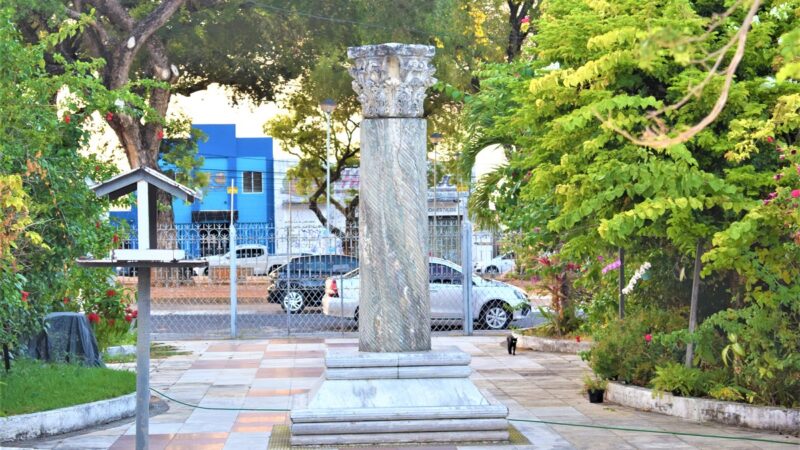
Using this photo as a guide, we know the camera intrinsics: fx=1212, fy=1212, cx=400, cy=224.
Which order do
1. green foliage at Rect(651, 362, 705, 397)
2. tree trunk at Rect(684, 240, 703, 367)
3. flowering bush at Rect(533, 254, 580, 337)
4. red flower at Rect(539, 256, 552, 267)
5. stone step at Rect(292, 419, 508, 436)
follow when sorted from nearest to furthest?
stone step at Rect(292, 419, 508, 436), green foliage at Rect(651, 362, 705, 397), tree trunk at Rect(684, 240, 703, 367), red flower at Rect(539, 256, 552, 267), flowering bush at Rect(533, 254, 580, 337)

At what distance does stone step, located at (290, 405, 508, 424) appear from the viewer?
10.5 metres

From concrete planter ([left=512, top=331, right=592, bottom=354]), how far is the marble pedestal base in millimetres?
8522

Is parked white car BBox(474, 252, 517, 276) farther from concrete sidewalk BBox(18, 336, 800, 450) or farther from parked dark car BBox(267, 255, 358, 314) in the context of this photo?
concrete sidewalk BBox(18, 336, 800, 450)

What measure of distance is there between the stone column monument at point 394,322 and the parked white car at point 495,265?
41.3 feet

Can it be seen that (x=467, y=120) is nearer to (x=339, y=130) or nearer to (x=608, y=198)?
(x=608, y=198)

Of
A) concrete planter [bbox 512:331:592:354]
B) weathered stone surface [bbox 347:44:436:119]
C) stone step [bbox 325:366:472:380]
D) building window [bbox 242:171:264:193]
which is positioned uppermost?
building window [bbox 242:171:264:193]

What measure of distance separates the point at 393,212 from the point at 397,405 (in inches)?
68.6

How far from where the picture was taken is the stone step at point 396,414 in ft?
34.5

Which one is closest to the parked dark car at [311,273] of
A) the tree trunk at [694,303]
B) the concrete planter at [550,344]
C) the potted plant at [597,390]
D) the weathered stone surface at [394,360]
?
the concrete planter at [550,344]

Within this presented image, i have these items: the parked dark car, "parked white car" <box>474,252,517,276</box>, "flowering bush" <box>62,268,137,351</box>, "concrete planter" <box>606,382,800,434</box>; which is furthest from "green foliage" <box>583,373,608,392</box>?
the parked dark car

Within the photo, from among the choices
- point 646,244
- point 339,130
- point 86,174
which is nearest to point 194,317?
point 86,174

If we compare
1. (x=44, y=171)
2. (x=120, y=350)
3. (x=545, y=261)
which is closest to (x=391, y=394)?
(x=44, y=171)

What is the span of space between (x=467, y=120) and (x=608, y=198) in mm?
6997

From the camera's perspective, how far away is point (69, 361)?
14195 mm
